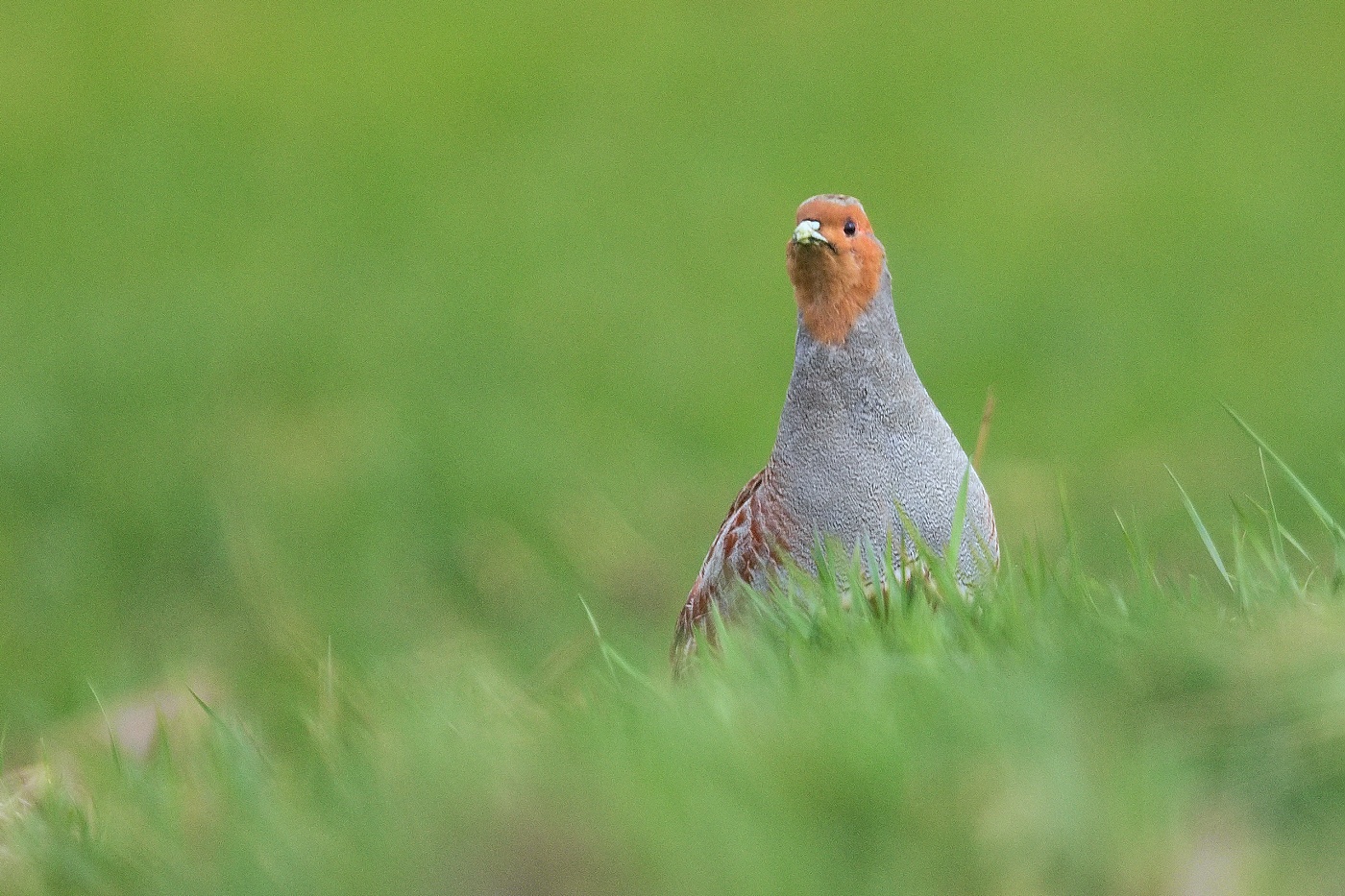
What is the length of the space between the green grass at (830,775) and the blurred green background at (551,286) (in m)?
2.19

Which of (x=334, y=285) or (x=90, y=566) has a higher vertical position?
(x=334, y=285)

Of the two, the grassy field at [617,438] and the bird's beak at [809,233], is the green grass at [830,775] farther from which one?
the bird's beak at [809,233]

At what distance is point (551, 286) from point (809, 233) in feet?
16.5

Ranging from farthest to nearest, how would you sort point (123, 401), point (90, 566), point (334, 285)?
1. point (334, 285)
2. point (123, 401)
3. point (90, 566)

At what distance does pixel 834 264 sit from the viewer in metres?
3.13

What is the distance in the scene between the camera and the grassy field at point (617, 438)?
5.67ft

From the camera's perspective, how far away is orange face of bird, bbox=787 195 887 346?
10.2ft

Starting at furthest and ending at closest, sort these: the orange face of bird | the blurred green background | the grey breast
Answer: the blurred green background, the orange face of bird, the grey breast

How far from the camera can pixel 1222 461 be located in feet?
21.0

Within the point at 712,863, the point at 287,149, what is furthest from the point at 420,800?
the point at 287,149

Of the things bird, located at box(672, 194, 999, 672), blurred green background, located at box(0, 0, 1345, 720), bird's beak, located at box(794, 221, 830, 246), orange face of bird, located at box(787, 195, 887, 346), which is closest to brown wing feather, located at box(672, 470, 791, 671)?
bird, located at box(672, 194, 999, 672)

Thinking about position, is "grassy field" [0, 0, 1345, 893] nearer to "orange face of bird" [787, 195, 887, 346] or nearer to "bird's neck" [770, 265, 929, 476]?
"bird's neck" [770, 265, 929, 476]

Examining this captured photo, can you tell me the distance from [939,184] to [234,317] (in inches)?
137

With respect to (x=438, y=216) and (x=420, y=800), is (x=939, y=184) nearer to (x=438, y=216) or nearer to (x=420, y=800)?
(x=438, y=216)
